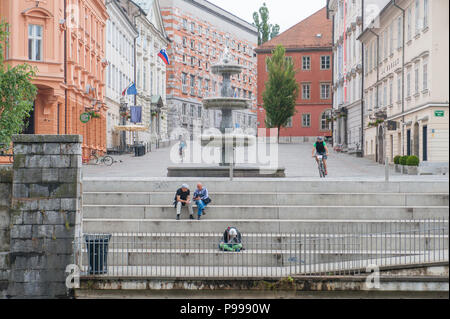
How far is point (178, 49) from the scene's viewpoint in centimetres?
8312

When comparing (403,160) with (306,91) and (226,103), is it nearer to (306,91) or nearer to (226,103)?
(226,103)

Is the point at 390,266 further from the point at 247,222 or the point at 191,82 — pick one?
the point at 191,82

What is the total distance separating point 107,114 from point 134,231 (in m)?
37.6

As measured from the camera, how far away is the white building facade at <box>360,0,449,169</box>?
106 feet

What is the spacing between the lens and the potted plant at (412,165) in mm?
31703

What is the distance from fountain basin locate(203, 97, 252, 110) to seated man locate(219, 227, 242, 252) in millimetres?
10818

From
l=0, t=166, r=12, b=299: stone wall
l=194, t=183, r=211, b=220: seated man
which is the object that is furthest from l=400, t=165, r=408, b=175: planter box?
l=0, t=166, r=12, b=299: stone wall

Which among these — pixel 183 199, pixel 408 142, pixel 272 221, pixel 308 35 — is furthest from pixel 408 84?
pixel 308 35

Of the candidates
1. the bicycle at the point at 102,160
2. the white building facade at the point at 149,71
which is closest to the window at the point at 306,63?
the white building facade at the point at 149,71

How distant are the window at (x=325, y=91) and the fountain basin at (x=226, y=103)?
5490cm

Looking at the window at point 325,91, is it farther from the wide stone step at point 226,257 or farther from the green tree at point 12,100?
the wide stone step at point 226,257
